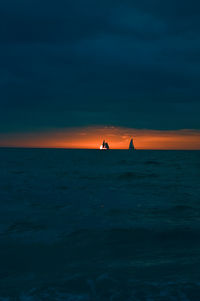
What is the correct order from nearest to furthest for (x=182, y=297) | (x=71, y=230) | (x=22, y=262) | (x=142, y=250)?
(x=182, y=297), (x=22, y=262), (x=142, y=250), (x=71, y=230)

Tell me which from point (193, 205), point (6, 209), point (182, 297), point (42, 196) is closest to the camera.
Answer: point (182, 297)

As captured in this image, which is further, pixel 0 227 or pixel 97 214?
pixel 97 214

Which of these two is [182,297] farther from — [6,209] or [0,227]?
[6,209]

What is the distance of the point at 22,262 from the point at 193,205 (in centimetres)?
1080

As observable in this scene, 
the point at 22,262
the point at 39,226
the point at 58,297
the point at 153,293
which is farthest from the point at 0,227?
the point at 153,293

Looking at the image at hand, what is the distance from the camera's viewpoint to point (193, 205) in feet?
48.9

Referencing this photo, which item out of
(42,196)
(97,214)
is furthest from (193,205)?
(42,196)

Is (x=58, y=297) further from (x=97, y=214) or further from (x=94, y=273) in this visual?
(x=97, y=214)

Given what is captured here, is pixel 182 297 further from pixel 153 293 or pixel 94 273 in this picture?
pixel 94 273

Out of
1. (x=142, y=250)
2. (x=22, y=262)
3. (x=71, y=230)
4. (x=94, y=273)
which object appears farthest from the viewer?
(x=71, y=230)

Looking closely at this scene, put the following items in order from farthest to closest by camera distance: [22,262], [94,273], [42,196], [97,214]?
[42,196], [97,214], [22,262], [94,273]

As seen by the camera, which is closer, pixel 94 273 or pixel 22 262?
pixel 94 273

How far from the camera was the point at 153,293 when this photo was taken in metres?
5.36

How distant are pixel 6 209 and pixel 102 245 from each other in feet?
23.9
